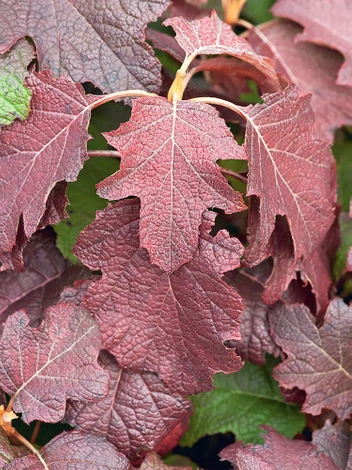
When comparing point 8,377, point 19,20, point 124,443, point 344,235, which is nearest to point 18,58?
point 19,20

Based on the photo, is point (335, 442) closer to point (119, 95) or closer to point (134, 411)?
point (134, 411)

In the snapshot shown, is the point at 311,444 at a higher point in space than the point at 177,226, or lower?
lower

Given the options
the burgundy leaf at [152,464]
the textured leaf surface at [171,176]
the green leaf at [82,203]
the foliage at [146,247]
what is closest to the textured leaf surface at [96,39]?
the foliage at [146,247]

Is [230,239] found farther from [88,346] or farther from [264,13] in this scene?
[264,13]

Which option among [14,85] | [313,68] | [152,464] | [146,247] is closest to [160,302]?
[146,247]

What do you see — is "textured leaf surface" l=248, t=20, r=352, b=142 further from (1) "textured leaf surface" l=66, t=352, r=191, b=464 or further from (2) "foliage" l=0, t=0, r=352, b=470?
(1) "textured leaf surface" l=66, t=352, r=191, b=464

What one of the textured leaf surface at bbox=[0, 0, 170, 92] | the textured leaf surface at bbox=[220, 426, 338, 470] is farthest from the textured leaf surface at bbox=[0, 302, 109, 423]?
the textured leaf surface at bbox=[0, 0, 170, 92]
